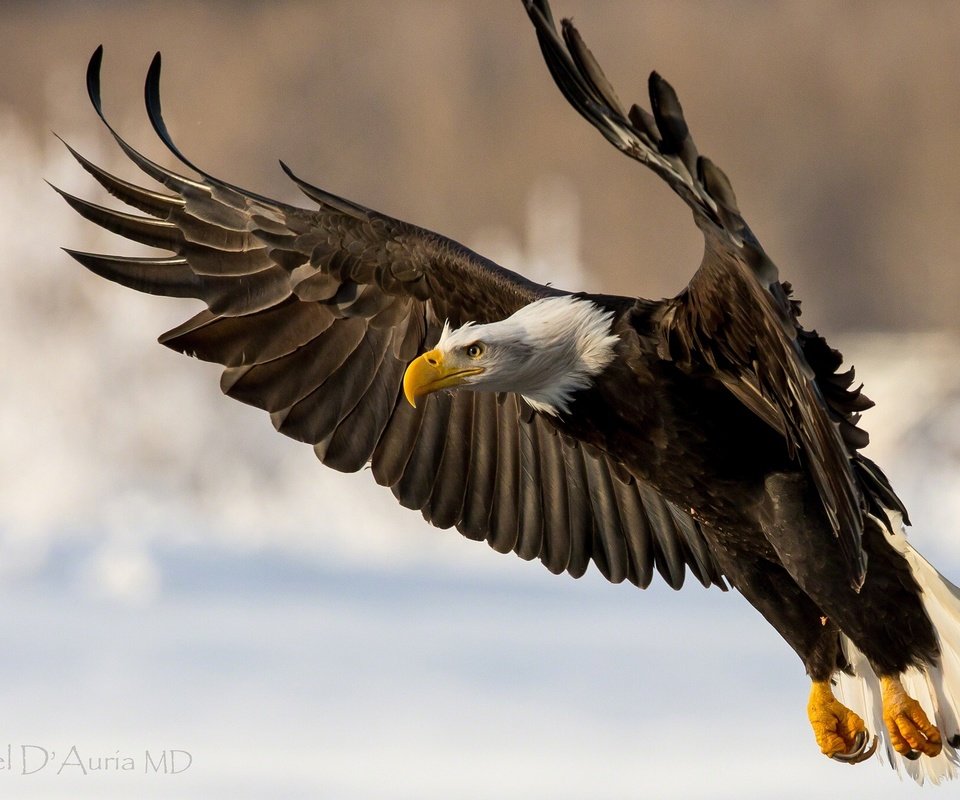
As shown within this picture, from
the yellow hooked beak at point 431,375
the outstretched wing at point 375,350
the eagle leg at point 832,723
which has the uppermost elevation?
the outstretched wing at point 375,350

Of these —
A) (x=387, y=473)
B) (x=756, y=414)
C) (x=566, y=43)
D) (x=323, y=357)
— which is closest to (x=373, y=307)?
(x=323, y=357)

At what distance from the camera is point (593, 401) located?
148 inches

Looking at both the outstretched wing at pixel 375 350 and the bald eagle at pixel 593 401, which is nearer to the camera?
the bald eagle at pixel 593 401

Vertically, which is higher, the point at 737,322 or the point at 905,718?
the point at 737,322

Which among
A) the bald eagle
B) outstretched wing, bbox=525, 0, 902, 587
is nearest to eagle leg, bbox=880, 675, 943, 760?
the bald eagle

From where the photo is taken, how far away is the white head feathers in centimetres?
377

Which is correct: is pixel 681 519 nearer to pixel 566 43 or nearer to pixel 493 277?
pixel 493 277

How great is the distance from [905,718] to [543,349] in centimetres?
138

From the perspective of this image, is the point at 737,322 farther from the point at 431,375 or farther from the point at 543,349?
the point at 431,375

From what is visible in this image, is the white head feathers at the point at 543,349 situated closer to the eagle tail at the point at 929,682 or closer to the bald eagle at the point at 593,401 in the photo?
the bald eagle at the point at 593,401

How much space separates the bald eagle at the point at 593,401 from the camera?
10.7ft

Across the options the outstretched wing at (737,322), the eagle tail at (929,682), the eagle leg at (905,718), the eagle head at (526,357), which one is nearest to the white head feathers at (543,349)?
the eagle head at (526,357)

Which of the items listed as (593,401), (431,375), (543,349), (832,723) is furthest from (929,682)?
(431,375)

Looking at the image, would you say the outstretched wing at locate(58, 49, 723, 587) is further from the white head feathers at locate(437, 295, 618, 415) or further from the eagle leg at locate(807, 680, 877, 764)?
the eagle leg at locate(807, 680, 877, 764)
